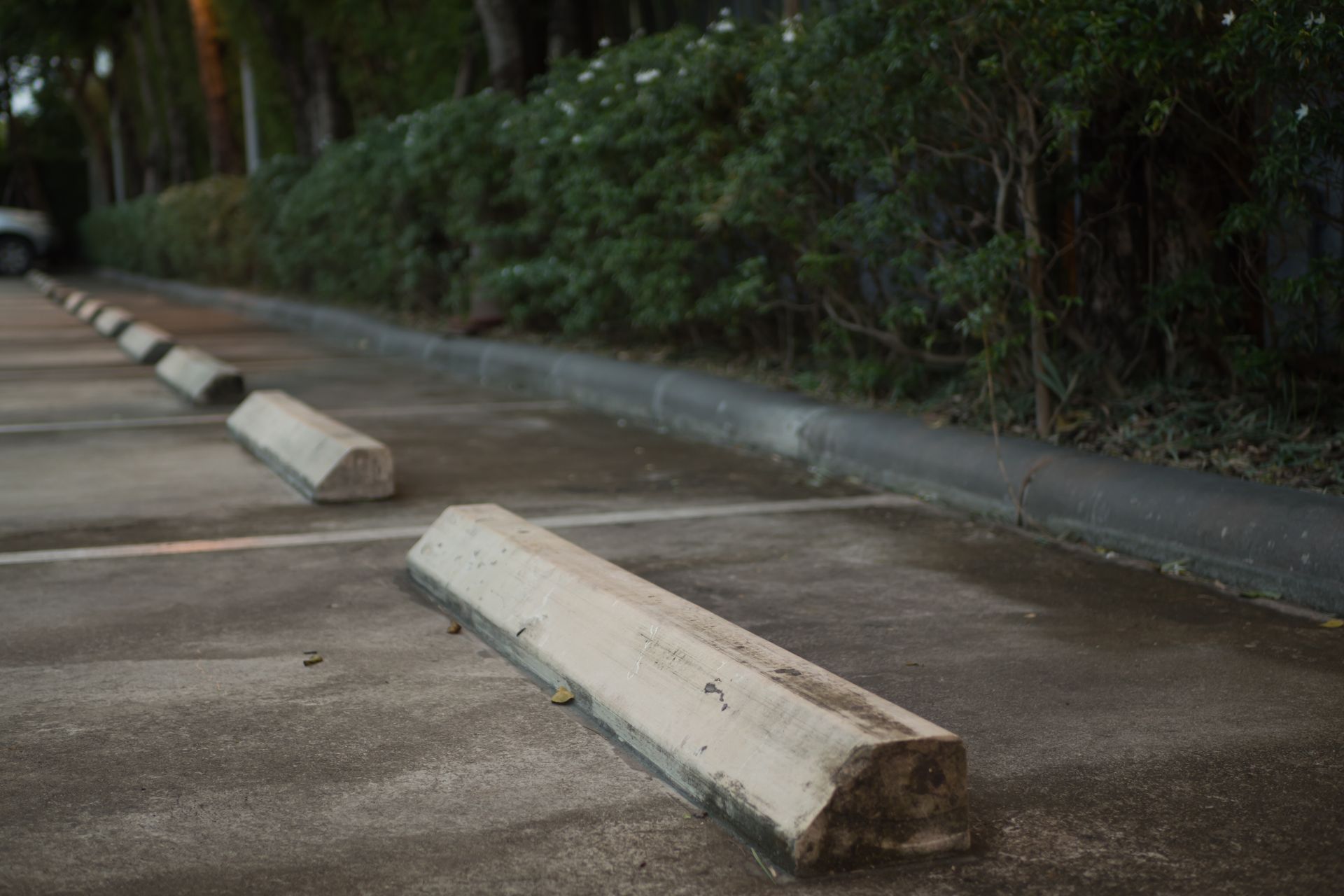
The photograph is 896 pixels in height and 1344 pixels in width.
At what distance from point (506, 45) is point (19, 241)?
29.6m

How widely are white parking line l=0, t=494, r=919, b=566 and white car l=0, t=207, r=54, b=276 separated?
3674cm

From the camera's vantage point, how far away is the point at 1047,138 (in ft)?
20.7

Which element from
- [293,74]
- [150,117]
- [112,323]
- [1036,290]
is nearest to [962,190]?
[1036,290]

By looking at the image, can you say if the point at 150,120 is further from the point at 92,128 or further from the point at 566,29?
the point at 566,29

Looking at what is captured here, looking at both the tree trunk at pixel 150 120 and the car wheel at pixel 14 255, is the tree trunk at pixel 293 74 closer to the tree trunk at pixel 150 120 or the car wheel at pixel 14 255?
the tree trunk at pixel 150 120

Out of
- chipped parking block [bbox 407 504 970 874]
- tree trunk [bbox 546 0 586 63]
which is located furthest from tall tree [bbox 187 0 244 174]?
chipped parking block [bbox 407 504 970 874]

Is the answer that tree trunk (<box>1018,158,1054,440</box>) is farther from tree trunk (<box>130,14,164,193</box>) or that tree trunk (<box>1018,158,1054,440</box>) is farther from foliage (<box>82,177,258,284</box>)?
tree trunk (<box>130,14,164,193</box>)

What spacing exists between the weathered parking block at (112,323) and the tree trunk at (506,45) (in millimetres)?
5772

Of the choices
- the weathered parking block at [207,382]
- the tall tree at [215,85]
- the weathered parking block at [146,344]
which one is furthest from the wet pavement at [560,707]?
the tall tree at [215,85]

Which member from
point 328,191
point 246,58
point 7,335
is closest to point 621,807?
point 328,191

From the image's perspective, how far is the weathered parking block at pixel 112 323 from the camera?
16828mm

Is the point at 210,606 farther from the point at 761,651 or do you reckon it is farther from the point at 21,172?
the point at 21,172

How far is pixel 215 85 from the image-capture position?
2770 cm

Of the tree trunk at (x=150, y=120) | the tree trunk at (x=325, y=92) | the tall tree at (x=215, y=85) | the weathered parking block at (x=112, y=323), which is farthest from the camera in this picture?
the tree trunk at (x=150, y=120)
